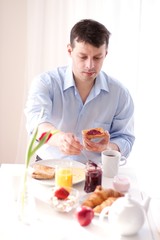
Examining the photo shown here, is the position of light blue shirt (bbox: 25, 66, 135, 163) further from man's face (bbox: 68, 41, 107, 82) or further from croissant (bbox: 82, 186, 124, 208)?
croissant (bbox: 82, 186, 124, 208)

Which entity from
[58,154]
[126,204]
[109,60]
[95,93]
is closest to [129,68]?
[109,60]

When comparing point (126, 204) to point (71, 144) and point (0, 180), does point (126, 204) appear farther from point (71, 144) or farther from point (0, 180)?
point (0, 180)

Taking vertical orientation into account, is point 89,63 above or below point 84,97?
above

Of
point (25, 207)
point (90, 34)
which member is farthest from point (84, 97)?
point (25, 207)

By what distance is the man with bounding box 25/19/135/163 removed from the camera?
2.23 metres

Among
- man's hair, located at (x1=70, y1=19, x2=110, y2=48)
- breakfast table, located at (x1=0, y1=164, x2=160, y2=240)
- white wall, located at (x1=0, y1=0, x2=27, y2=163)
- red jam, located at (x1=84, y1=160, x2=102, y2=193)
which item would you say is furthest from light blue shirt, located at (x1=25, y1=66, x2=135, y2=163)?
white wall, located at (x1=0, y1=0, x2=27, y2=163)

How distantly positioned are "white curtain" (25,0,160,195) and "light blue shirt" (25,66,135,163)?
0.92m

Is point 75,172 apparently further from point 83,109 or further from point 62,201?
point 83,109

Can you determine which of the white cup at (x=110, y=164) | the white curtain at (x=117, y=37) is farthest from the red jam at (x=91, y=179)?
the white curtain at (x=117, y=37)

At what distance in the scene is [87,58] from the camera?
224 cm

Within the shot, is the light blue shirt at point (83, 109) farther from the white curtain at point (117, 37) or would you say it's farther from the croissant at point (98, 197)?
the white curtain at point (117, 37)

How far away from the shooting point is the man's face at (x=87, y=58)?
7.28 feet

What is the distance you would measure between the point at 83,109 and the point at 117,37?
114 centimetres

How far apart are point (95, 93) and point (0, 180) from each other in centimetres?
85
